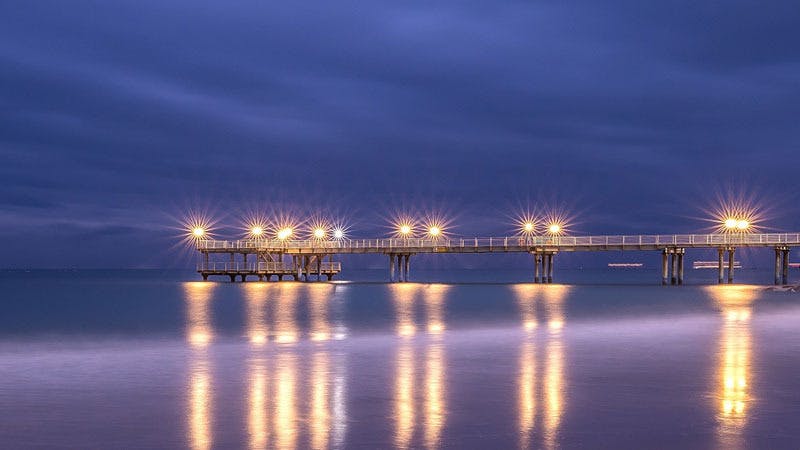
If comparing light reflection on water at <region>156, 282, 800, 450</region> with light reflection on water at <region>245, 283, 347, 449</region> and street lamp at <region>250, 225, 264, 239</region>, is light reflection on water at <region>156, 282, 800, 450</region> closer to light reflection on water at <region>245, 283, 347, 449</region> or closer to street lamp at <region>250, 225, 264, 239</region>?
light reflection on water at <region>245, 283, 347, 449</region>

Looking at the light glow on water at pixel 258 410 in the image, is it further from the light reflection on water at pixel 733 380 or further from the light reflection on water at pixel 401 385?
the light reflection on water at pixel 733 380

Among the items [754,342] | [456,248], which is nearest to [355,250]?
[456,248]

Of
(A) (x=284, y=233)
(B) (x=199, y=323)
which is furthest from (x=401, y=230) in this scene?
(B) (x=199, y=323)

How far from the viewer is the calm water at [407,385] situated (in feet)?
45.9

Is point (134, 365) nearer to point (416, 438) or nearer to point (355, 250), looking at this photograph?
point (416, 438)

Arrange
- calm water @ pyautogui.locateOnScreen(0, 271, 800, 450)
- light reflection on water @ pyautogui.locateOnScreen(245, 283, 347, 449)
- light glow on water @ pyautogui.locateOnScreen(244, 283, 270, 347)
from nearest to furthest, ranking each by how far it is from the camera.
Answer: light reflection on water @ pyautogui.locateOnScreen(245, 283, 347, 449)
calm water @ pyautogui.locateOnScreen(0, 271, 800, 450)
light glow on water @ pyautogui.locateOnScreen(244, 283, 270, 347)

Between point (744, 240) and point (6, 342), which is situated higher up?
point (744, 240)

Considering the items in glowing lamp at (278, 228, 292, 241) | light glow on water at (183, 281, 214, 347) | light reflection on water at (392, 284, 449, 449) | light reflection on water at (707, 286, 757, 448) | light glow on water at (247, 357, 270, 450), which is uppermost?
glowing lamp at (278, 228, 292, 241)

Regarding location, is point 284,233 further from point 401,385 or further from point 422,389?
point 422,389

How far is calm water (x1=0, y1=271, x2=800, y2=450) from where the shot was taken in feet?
45.9

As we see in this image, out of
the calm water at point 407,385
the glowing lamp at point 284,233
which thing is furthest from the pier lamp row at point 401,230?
the calm water at point 407,385

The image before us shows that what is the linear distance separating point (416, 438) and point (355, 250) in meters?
80.7

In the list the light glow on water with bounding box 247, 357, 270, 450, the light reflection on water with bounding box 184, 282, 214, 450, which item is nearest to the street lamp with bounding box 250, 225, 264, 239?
the light reflection on water with bounding box 184, 282, 214, 450

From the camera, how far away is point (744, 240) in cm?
8244
